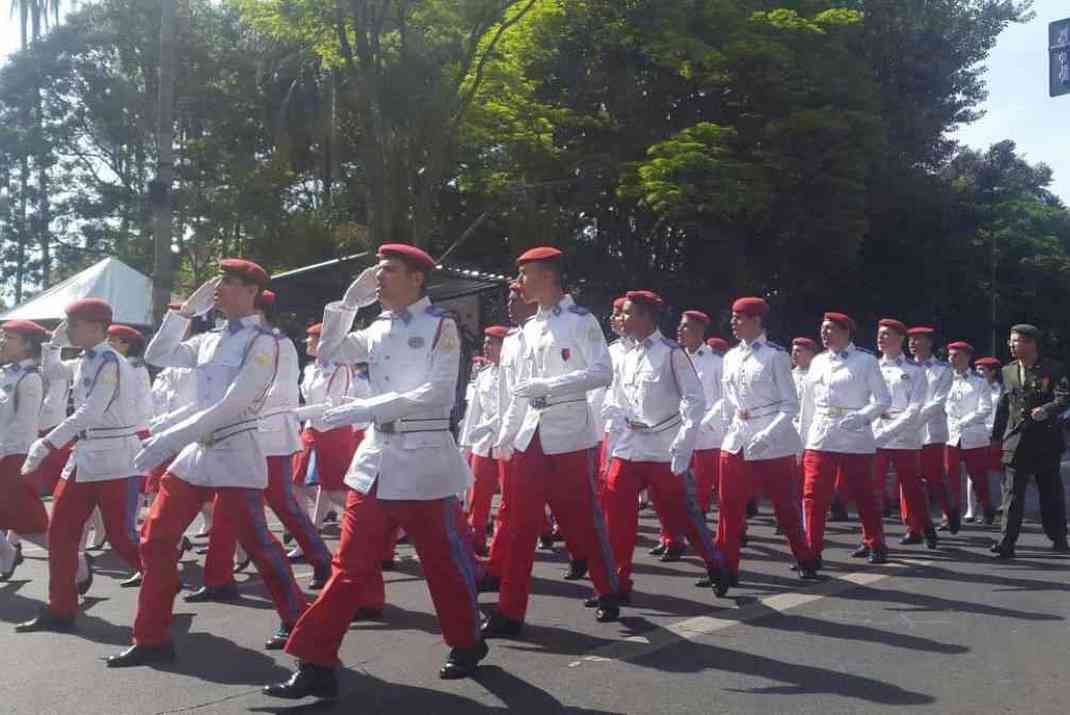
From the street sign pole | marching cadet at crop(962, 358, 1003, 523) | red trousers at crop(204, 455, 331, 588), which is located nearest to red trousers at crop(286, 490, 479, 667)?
red trousers at crop(204, 455, 331, 588)

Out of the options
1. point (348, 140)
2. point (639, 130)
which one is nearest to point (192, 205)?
point (348, 140)

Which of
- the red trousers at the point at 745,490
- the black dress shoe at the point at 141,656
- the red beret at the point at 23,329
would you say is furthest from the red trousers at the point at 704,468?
the black dress shoe at the point at 141,656

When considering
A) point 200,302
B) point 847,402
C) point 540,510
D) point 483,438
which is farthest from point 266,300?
point 847,402

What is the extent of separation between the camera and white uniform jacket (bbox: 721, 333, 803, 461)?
8.93 meters

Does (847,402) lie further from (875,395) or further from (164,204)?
(164,204)

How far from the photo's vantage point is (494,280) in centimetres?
1847

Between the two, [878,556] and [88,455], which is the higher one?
[88,455]

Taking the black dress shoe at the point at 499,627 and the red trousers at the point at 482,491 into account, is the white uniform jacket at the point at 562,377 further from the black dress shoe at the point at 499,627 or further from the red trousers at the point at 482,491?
the red trousers at the point at 482,491

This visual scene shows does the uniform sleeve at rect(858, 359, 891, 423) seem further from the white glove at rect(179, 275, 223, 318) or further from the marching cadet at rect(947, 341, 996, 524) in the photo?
the white glove at rect(179, 275, 223, 318)

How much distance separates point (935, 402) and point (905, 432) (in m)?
0.75

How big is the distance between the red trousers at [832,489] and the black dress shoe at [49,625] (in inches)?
209

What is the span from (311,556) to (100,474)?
1584 millimetres

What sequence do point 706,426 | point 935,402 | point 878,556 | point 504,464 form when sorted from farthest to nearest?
point 935,402, point 706,426, point 878,556, point 504,464

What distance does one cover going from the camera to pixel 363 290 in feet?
21.1
